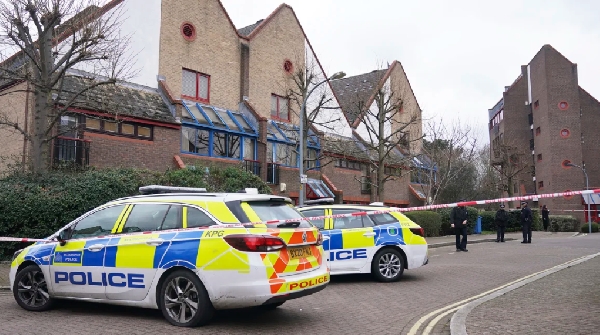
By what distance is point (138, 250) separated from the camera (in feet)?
20.2

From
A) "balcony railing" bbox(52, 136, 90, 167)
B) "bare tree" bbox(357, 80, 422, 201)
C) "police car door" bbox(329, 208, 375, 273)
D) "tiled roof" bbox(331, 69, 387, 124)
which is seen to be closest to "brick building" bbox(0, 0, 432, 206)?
"balcony railing" bbox(52, 136, 90, 167)

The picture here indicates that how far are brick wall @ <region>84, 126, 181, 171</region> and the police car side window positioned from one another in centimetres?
1280

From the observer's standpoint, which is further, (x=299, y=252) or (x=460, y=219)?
(x=460, y=219)

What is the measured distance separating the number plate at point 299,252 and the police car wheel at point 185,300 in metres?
1.04

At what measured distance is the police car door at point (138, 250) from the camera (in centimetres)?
606

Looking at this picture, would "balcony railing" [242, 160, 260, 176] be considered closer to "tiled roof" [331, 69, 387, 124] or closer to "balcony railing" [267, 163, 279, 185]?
"balcony railing" [267, 163, 279, 185]

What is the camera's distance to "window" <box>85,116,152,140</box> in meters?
18.6

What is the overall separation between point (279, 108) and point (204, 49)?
215 inches

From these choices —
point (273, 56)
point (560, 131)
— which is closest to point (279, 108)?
point (273, 56)

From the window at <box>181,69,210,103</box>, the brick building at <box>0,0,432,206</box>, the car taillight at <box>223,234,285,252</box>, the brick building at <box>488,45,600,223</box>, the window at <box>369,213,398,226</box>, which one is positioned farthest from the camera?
the brick building at <box>488,45,600,223</box>

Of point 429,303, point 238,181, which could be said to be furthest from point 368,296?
point 238,181

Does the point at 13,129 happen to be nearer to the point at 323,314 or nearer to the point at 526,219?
the point at 323,314

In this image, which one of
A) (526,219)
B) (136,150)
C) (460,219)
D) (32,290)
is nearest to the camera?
(32,290)

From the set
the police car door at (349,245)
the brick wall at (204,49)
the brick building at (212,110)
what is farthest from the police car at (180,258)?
the brick wall at (204,49)
